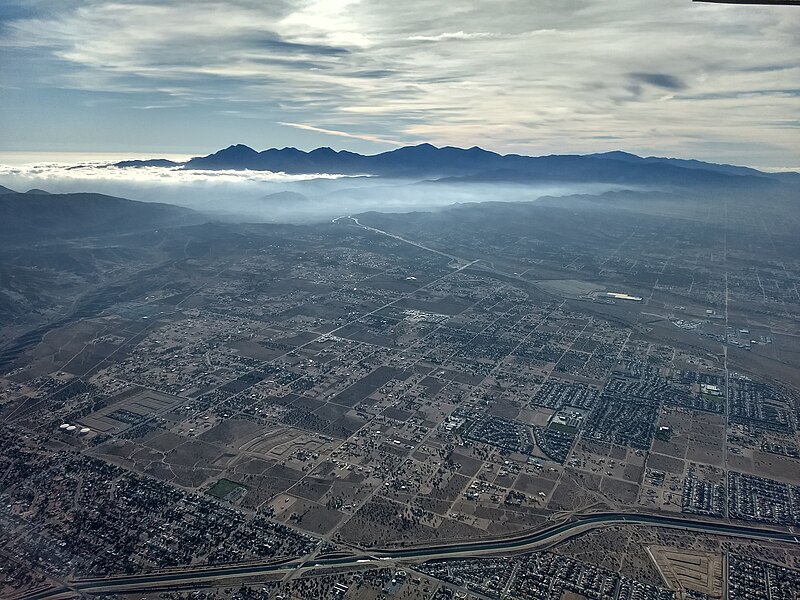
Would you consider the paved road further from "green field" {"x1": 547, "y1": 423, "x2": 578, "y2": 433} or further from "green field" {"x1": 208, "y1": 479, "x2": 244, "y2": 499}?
"green field" {"x1": 547, "y1": 423, "x2": 578, "y2": 433}

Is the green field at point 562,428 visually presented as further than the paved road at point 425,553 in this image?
Yes

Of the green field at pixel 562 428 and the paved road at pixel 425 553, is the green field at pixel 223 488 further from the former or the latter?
the green field at pixel 562 428

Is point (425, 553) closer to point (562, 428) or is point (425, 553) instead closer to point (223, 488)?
point (223, 488)

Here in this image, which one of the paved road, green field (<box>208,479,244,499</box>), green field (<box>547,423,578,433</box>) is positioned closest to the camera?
the paved road

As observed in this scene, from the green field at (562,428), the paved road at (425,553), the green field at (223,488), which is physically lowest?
the paved road at (425,553)

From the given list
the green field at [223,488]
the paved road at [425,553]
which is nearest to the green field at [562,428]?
the paved road at [425,553]

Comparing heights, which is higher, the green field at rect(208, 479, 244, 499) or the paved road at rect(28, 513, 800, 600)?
the green field at rect(208, 479, 244, 499)

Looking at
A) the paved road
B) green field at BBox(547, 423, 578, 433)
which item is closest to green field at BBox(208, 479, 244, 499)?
the paved road

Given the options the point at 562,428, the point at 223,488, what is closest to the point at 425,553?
the point at 223,488
